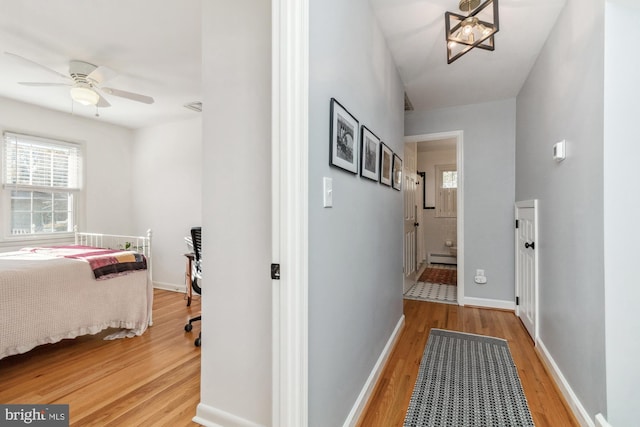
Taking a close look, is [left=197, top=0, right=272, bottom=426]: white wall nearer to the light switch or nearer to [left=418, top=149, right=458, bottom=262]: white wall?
the light switch

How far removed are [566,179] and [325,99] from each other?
5.20 ft

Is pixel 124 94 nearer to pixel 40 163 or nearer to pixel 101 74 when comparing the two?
pixel 101 74

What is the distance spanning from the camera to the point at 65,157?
405 cm

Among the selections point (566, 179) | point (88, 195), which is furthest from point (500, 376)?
point (88, 195)

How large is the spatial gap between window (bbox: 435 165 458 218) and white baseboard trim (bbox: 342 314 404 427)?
4.37 meters

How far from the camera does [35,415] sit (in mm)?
1707

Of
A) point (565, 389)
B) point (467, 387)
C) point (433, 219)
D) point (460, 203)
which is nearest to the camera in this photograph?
point (565, 389)

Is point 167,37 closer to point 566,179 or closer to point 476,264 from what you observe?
point 566,179

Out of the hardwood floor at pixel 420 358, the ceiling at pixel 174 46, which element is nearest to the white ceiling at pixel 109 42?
the ceiling at pixel 174 46

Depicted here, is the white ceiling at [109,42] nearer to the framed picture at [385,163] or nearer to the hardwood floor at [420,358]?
the framed picture at [385,163]

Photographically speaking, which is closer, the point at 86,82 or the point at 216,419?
the point at 216,419

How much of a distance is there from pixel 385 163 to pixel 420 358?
1.48 metres

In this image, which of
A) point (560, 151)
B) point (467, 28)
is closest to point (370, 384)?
point (560, 151)

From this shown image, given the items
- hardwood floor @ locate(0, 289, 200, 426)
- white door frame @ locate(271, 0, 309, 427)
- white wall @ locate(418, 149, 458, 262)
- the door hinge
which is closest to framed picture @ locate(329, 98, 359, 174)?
white door frame @ locate(271, 0, 309, 427)
